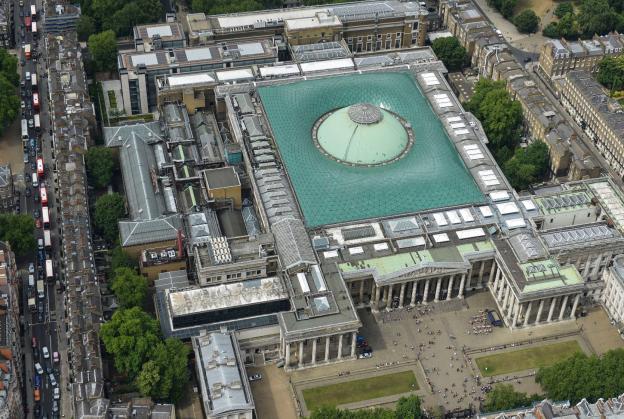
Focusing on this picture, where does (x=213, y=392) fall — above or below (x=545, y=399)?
above

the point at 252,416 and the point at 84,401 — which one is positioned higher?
the point at 84,401

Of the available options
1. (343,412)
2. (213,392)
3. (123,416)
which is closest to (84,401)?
(123,416)

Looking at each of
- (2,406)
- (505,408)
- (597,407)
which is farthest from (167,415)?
(597,407)

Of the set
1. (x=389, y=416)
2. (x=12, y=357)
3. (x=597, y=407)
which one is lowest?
(x=597, y=407)

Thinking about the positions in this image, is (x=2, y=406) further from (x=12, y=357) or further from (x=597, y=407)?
(x=597, y=407)

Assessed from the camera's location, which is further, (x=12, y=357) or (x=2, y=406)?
(x=12, y=357)

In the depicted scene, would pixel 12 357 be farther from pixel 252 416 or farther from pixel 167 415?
pixel 252 416
